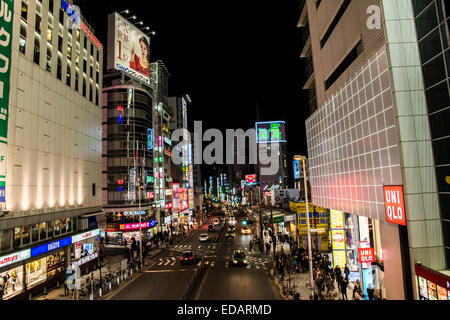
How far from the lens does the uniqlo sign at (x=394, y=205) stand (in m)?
14.4

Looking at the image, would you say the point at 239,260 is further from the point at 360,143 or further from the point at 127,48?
the point at 127,48

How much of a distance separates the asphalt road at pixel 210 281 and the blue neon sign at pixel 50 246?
7155mm

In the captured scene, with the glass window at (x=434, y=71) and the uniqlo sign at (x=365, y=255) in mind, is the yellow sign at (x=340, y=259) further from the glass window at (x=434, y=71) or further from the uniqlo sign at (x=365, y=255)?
the glass window at (x=434, y=71)

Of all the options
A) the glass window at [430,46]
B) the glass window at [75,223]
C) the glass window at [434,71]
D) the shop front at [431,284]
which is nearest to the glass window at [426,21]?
the glass window at [430,46]

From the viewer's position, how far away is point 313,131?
3222cm

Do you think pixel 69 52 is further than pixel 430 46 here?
Yes

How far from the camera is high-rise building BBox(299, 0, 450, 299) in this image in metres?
13.4

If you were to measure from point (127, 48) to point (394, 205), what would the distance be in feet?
141

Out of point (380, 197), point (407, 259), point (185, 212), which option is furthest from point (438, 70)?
point (185, 212)

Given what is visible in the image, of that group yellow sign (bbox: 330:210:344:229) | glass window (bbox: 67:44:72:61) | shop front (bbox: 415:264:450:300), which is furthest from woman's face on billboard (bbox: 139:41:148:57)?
shop front (bbox: 415:264:450:300)

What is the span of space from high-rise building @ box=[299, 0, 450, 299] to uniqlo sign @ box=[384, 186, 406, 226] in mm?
50

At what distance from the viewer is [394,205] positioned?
15.3 metres

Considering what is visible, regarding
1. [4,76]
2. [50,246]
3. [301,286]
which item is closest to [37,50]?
[4,76]

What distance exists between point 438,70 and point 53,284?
3075cm
